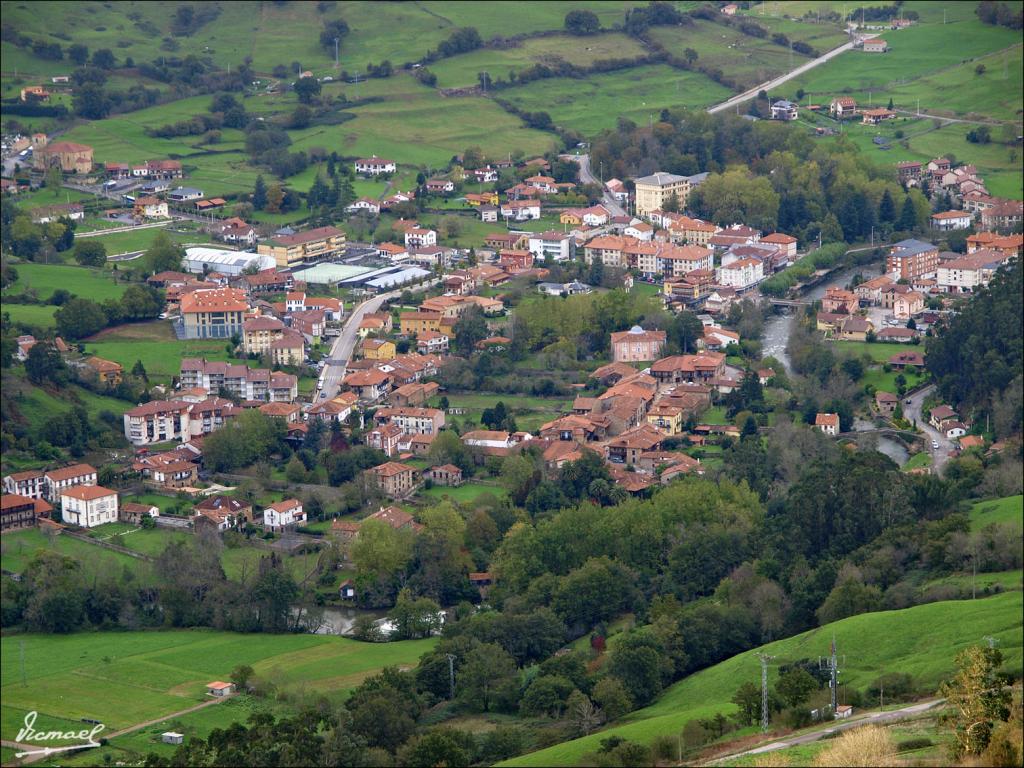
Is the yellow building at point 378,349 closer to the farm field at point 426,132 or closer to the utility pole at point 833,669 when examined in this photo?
the farm field at point 426,132

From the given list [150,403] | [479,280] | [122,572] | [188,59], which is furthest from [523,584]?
[188,59]

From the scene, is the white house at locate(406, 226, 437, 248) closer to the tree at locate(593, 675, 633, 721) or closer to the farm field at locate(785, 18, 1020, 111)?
the farm field at locate(785, 18, 1020, 111)

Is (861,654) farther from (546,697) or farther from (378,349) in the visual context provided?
(378,349)

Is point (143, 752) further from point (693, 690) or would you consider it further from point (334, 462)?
point (334, 462)

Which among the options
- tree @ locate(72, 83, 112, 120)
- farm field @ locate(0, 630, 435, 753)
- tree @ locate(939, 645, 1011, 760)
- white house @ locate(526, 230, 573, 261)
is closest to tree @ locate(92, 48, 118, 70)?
tree @ locate(72, 83, 112, 120)

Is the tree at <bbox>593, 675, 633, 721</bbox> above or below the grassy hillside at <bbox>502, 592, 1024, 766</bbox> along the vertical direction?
below
